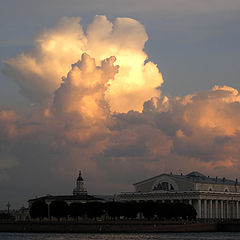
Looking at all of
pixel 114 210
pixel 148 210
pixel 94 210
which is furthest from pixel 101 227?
pixel 148 210

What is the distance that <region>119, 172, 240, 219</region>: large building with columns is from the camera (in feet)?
505

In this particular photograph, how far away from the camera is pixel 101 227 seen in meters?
120

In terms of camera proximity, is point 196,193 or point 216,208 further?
point 216,208

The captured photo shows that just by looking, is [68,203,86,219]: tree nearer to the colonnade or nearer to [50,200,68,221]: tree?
[50,200,68,221]: tree

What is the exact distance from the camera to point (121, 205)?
137500 mm

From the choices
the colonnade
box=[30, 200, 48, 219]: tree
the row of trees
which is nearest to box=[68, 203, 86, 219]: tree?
the row of trees

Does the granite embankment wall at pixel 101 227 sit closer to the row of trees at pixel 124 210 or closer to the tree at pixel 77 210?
the row of trees at pixel 124 210

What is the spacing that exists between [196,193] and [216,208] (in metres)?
9.07

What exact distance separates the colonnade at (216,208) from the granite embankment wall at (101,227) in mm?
24683

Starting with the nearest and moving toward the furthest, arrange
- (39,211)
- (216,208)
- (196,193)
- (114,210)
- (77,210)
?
(114,210), (77,210), (39,211), (196,193), (216,208)

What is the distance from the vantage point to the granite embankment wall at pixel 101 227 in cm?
11956

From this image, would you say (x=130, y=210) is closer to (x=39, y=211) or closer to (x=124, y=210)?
(x=124, y=210)

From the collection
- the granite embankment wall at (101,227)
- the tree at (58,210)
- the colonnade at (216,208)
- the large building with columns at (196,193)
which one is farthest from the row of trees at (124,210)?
the large building with columns at (196,193)

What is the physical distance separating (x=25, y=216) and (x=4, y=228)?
63.1 meters
